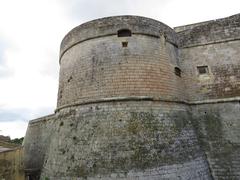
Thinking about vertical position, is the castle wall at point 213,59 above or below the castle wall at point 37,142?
above

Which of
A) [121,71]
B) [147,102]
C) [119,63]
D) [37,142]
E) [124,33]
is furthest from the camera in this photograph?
[37,142]

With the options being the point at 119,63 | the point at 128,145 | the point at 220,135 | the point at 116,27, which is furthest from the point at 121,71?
the point at 220,135

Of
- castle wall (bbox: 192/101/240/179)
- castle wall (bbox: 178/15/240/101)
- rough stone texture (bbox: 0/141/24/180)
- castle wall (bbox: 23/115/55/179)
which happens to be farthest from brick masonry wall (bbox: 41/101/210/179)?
castle wall (bbox: 23/115/55/179)

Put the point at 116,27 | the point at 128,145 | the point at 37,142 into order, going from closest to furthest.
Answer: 1. the point at 128,145
2. the point at 116,27
3. the point at 37,142

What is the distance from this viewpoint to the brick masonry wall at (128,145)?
20.4ft

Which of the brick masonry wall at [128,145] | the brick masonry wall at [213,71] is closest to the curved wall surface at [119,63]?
the brick masonry wall at [128,145]

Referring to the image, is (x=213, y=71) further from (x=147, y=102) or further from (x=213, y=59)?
(x=147, y=102)

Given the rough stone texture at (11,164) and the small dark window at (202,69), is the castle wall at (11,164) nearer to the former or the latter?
the rough stone texture at (11,164)

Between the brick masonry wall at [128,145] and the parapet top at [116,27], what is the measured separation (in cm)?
299

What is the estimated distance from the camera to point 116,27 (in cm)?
802

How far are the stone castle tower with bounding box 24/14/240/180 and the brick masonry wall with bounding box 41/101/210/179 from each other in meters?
0.03

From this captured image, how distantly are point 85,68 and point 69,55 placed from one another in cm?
150

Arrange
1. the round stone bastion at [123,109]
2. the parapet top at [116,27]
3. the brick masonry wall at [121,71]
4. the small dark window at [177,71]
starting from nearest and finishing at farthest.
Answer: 1. the round stone bastion at [123,109]
2. the brick masonry wall at [121,71]
3. the parapet top at [116,27]
4. the small dark window at [177,71]

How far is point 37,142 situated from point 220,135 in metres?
10.4
